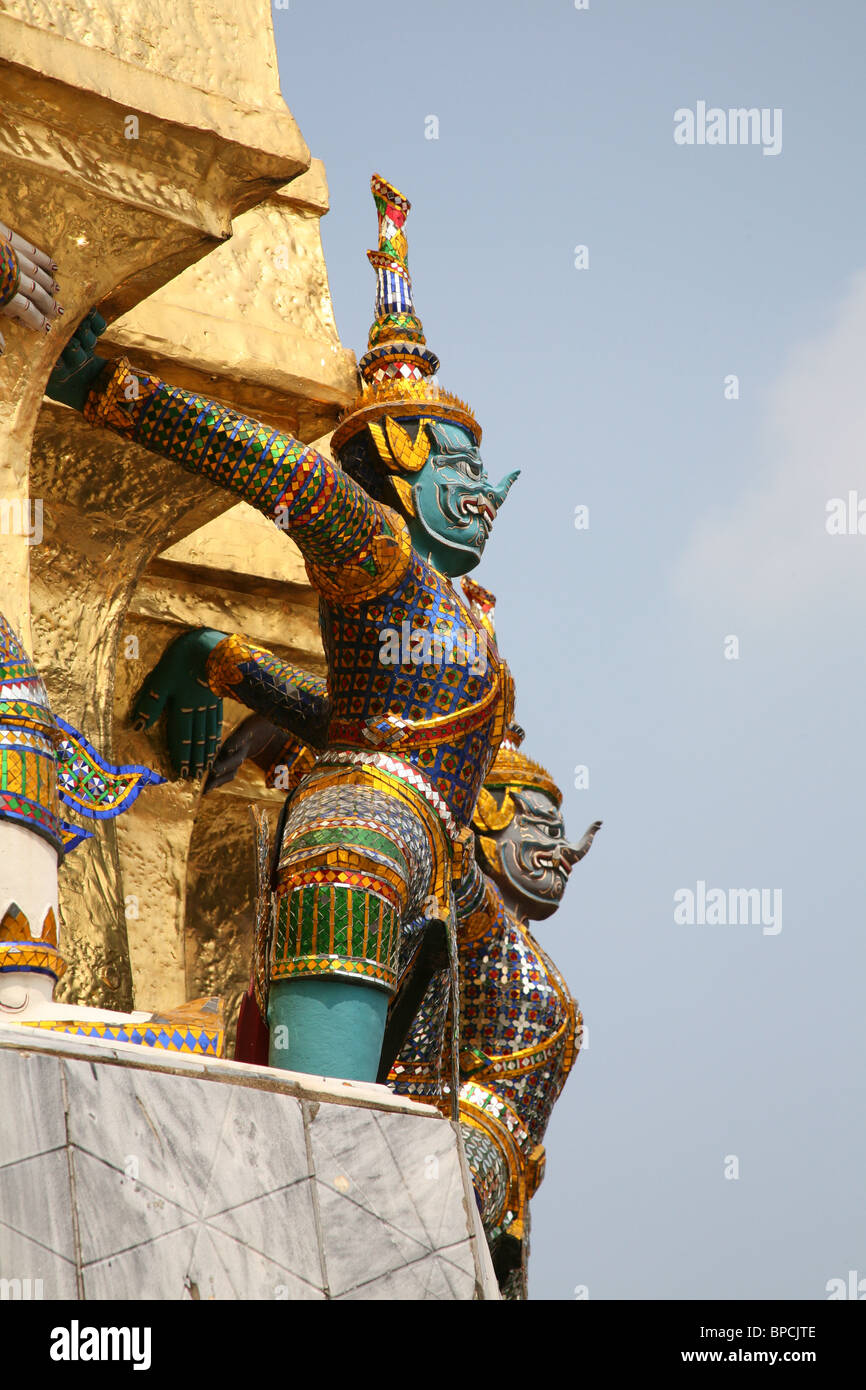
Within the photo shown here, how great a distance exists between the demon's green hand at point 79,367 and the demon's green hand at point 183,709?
3.41 ft

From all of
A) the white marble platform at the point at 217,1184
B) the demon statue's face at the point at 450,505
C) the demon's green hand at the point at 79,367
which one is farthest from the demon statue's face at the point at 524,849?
the white marble platform at the point at 217,1184

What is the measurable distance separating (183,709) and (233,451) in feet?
3.75

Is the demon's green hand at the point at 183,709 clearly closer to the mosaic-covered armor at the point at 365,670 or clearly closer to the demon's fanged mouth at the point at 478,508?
the mosaic-covered armor at the point at 365,670

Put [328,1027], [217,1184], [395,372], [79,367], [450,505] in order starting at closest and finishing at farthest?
[217,1184], [328,1027], [79,367], [450,505], [395,372]

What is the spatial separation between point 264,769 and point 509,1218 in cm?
149

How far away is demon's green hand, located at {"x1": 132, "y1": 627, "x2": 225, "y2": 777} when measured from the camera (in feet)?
18.3

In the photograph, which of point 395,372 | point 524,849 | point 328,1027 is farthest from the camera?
point 524,849

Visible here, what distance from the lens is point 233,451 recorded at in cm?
465

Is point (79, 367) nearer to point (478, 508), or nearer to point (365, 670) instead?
point (365, 670)

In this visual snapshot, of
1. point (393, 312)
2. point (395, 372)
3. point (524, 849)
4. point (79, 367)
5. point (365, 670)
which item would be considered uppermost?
point (393, 312)

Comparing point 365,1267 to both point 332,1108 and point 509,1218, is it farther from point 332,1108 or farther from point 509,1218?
point 509,1218

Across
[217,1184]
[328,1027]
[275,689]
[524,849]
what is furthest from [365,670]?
[217,1184]

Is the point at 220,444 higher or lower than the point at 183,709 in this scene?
higher

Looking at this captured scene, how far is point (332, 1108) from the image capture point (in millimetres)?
3092
